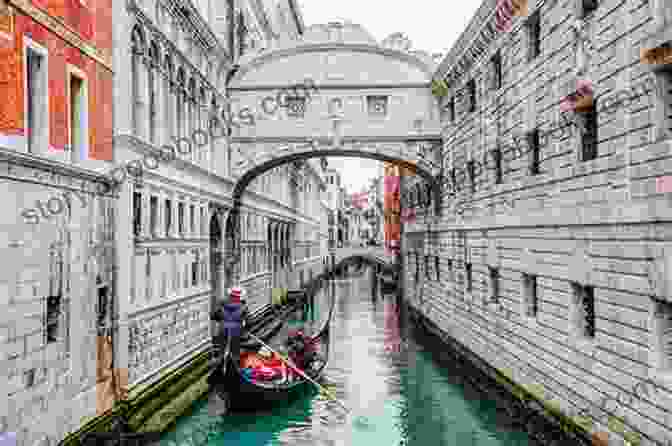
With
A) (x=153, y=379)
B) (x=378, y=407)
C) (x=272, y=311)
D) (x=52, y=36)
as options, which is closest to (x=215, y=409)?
(x=153, y=379)

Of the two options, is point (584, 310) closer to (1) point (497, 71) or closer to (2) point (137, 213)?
(1) point (497, 71)

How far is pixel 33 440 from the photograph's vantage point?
525cm

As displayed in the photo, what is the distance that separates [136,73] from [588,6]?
16.6ft

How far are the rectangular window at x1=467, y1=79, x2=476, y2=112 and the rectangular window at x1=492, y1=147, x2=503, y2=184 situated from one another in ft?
5.71

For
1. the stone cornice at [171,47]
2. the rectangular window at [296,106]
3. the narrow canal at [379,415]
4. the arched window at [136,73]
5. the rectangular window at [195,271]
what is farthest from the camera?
the rectangular window at [296,106]

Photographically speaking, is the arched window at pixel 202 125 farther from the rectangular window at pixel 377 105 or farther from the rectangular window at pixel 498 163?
the rectangular window at pixel 498 163

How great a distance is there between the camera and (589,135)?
22.3 ft

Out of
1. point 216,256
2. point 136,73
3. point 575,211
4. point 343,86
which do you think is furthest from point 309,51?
point 575,211

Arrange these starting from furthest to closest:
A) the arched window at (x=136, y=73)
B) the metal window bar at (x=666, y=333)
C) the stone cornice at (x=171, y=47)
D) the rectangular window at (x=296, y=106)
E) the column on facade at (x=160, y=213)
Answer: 1. the rectangular window at (x=296, y=106)
2. the column on facade at (x=160, y=213)
3. the stone cornice at (x=171, y=47)
4. the arched window at (x=136, y=73)
5. the metal window bar at (x=666, y=333)

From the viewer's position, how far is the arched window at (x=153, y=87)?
28.4ft

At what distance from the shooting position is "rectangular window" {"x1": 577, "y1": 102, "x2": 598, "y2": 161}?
22.0 ft

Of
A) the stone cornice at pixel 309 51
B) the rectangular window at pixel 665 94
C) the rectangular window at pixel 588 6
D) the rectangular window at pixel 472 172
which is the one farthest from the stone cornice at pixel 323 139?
the rectangular window at pixel 665 94

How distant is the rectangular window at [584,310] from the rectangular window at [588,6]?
2695 mm

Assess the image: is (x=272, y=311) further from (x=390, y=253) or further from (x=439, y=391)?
(x=390, y=253)
